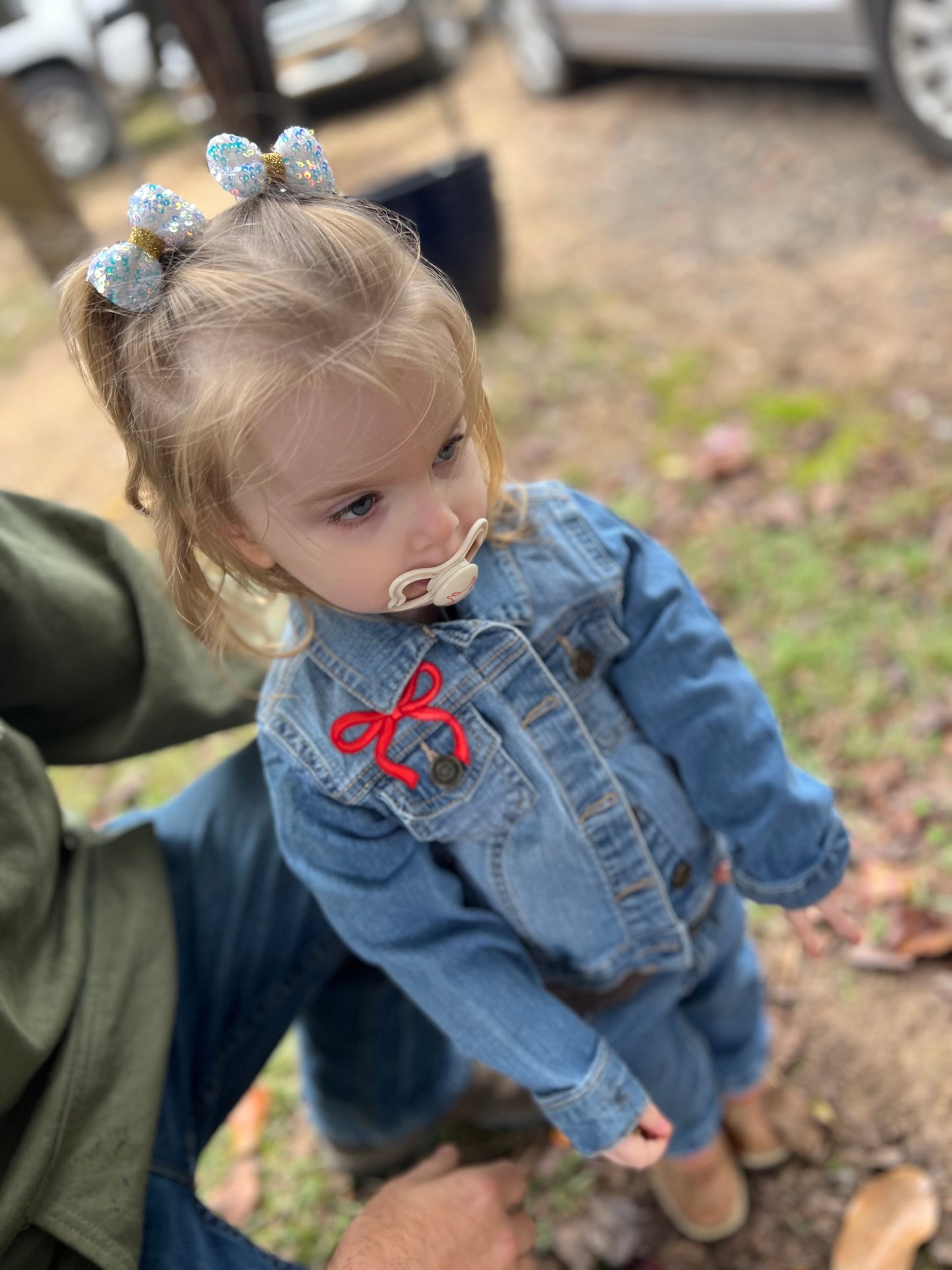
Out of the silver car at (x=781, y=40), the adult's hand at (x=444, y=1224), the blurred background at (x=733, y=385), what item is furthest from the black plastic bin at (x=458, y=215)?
the adult's hand at (x=444, y=1224)

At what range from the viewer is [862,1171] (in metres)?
1.86

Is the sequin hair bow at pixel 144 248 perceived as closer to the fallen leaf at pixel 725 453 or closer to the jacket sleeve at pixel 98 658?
the jacket sleeve at pixel 98 658

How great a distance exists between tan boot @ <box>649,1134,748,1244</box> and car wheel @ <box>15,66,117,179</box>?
336 inches

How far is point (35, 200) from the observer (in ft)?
18.3

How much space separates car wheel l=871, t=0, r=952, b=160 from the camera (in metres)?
3.79

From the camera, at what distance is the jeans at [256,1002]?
1754 millimetres

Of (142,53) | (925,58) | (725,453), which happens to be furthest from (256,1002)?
(142,53)

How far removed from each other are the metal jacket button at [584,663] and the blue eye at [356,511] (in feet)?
1.28

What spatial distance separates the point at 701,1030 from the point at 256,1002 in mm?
774

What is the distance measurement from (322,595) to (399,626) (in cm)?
13

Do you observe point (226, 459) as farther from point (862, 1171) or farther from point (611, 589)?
point (862, 1171)

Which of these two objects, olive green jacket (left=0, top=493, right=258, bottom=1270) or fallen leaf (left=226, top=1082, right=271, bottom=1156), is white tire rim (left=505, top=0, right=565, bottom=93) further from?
fallen leaf (left=226, top=1082, right=271, bottom=1156)

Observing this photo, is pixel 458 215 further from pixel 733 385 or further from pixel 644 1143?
pixel 644 1143

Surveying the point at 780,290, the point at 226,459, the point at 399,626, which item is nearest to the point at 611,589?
the point at 399,626
